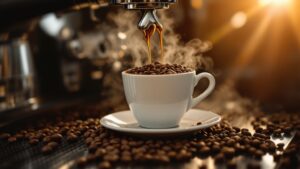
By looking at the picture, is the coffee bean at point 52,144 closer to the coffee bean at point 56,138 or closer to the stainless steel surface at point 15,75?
the coffee bean at point 56,138

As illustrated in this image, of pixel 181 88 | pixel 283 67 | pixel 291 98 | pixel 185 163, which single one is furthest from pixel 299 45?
pixel 185 163

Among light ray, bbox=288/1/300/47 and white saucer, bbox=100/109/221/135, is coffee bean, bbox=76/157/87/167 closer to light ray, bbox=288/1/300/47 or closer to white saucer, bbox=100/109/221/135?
white saucer, bbox=100/109/221/135

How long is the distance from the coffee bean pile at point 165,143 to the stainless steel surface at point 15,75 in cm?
19

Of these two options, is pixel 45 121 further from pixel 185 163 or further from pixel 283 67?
pixel 283 67

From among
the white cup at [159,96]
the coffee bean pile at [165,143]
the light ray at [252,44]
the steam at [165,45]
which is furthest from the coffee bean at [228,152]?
the light ray at [252,44]

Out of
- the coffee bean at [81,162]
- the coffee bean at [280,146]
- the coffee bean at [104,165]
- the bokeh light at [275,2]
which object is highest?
the bokeh light at [275,2]

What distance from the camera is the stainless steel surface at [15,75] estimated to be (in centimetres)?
116

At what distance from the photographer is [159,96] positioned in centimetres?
84

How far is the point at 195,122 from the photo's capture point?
935mm

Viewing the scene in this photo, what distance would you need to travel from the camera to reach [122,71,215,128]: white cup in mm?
836

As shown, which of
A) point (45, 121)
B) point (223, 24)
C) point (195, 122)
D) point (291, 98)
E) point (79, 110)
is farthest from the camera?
point (223, 24)

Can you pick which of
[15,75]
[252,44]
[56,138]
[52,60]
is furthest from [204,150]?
[252,44]

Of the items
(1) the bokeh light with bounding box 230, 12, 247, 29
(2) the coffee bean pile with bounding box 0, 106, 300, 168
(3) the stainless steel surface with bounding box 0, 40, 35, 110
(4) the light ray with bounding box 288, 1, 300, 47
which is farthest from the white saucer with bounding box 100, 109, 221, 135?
(4) the light ray with bounding box 288, 1, 300, 47

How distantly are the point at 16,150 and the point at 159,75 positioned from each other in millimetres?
280
